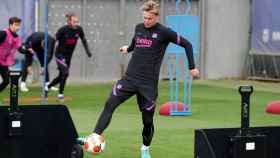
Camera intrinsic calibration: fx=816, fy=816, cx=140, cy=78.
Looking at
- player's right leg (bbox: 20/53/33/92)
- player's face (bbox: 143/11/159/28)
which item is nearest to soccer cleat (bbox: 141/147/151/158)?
player's face (bbox: 143/11/159/28)

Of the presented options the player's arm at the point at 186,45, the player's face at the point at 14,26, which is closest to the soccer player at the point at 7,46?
the player's face at the point at 14,26

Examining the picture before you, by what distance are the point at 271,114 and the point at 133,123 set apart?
3194 millimetres

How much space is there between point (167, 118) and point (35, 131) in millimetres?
6075

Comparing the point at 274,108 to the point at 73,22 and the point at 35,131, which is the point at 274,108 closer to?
the point at 73,22

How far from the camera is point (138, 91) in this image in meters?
10.1

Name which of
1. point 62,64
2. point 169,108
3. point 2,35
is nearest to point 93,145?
point 169,108

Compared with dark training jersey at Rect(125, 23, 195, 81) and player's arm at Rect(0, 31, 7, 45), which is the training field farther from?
Result: player's arm at Rect(0, 31, 7, 45)

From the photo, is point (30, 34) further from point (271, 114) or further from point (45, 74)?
point (271, 114)

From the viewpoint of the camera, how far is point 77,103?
1781cm

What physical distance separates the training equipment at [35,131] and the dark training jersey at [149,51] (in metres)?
1.20

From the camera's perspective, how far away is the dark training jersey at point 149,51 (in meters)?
10.1

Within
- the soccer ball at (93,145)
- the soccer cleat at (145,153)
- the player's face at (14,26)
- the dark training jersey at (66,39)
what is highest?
the player's face at (14,26)

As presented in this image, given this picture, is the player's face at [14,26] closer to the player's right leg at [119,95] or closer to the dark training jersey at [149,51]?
the dark training jersey at [149,51]

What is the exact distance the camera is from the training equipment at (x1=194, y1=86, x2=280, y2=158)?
798 cm
